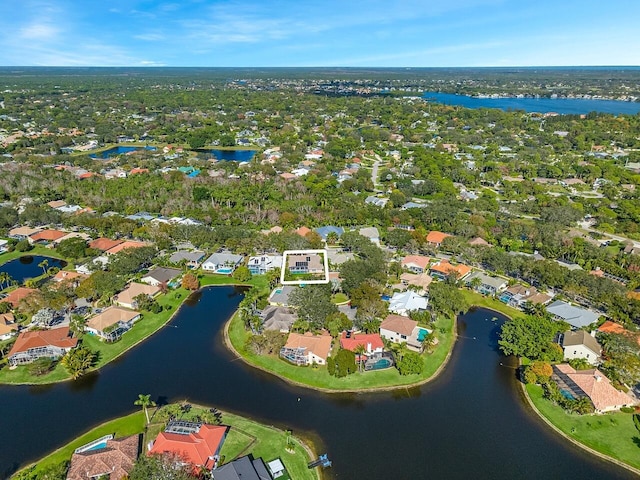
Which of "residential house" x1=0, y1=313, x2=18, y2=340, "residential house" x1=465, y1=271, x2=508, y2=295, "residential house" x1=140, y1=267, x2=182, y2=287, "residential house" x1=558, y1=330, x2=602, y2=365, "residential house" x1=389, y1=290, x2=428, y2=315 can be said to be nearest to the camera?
"residential house" x1=558, y1=330, x2=602, y2=365

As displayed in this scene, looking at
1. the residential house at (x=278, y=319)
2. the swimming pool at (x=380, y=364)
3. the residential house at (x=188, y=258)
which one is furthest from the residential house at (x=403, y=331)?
the residential house at (x=188, y=258)

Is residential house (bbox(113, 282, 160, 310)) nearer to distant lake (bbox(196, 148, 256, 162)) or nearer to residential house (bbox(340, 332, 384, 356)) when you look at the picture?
residential house (bbox(340, 332, 384, 356))

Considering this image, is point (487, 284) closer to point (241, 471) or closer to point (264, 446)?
point (264, 446)

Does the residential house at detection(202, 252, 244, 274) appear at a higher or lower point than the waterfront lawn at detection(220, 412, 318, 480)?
higher

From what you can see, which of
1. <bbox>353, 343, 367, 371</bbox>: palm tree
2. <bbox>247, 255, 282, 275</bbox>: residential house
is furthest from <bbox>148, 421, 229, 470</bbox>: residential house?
<bbox>247, 255, 282, 275</bbox>: residential house

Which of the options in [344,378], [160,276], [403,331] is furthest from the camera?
[160,276]

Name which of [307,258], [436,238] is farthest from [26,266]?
[436,238]
